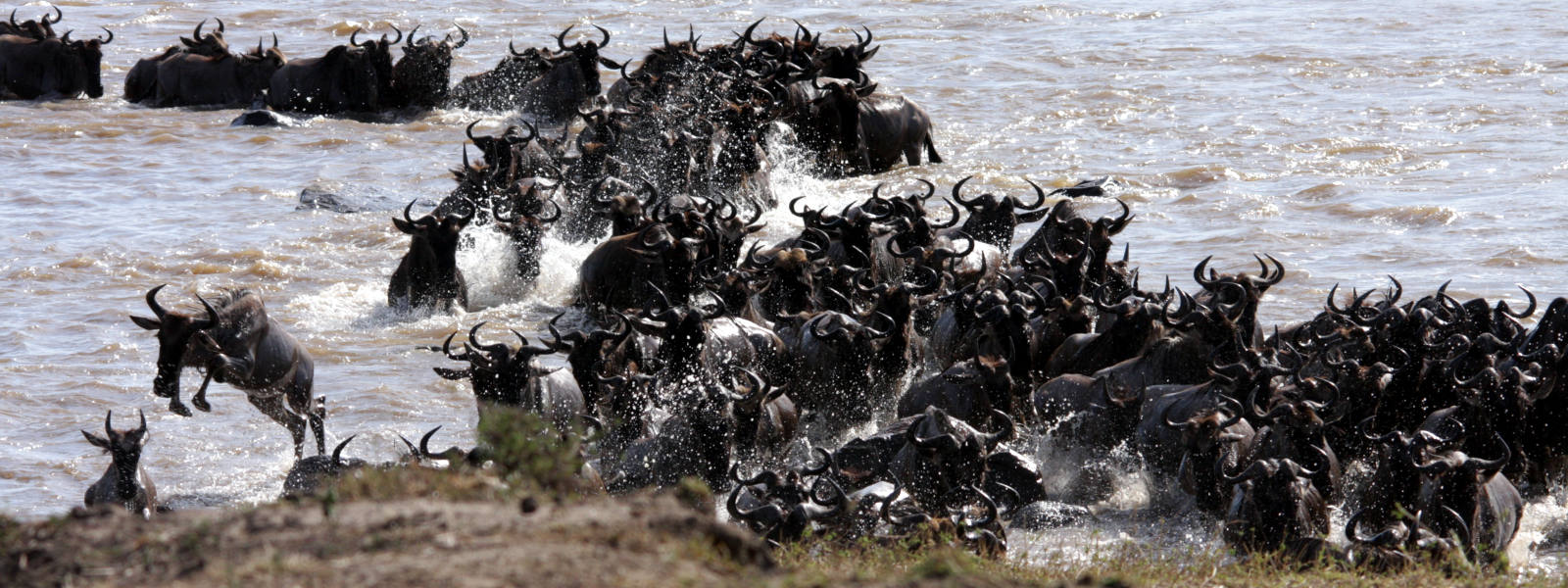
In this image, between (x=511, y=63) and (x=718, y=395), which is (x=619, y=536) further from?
(x=511, y=63)

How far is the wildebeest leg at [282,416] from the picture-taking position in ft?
31.3

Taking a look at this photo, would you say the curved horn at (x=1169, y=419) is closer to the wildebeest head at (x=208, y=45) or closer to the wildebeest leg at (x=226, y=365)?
the wildebeest leg at (x=226, y=365)

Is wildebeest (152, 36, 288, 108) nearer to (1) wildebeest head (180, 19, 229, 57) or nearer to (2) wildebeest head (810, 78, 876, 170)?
(1) wildebeest head (180, 19, 229, 57)

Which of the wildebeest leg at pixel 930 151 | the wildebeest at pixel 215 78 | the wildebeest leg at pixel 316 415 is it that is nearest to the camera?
the wildebeest leg at pixel 316 415

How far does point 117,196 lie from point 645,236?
835 cm

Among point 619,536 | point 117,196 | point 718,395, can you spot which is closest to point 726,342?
point 718,395

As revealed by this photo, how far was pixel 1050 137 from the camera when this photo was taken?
799 inches

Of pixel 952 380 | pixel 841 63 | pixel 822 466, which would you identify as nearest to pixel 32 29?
pixel 841 63

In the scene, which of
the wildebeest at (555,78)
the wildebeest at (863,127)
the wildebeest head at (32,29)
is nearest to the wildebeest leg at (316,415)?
the wildebeest at (863,127)

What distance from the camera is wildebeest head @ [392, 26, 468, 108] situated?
21.5 metres

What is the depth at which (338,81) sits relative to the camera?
70.6 ft

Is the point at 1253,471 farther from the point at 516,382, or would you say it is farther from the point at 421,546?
the point at 421,546

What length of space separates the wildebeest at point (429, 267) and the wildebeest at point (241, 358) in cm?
307

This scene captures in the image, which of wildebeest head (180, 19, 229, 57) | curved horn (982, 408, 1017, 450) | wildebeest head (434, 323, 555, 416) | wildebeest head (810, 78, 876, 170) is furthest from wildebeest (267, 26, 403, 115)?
curved horn (982, 408, 1017, 450)
